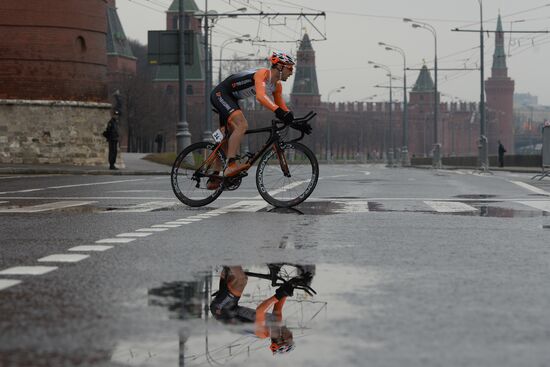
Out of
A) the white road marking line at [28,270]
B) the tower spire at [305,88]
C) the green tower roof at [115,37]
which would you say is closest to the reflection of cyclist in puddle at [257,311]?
the white road marking line at [28,270]

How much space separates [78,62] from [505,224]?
30523 millimetres

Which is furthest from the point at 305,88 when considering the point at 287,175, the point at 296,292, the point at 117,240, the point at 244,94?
the point at 296,292

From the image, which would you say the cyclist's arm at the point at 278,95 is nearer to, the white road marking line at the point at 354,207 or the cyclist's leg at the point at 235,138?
the cyclist's leg at the point at 235,138

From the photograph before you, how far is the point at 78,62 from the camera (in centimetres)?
3884

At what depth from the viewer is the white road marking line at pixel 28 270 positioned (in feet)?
21.6

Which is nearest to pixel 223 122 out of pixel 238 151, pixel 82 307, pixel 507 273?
pixel 238 151

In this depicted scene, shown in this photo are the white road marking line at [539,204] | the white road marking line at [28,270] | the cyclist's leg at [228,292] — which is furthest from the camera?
the white road marking line at [539,204]

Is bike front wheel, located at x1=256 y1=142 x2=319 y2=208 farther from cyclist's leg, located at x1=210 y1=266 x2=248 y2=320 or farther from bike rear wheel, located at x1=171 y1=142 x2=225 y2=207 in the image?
cyclist's leg, located at x1=210 y1=266 x2=248 y2=320

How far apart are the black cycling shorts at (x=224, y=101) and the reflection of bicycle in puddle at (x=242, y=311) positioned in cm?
532

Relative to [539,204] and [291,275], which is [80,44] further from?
[291,275]

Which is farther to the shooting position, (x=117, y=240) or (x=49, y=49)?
(x=49, y=49)

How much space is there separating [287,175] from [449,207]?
228 cm

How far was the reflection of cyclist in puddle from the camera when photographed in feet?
14.8

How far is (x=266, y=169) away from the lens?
40.6 feet
